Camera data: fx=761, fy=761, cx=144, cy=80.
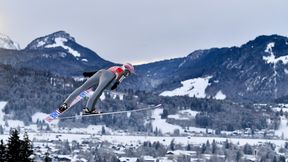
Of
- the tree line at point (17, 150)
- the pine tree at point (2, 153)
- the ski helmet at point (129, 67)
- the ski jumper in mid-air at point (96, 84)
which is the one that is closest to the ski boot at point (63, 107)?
the ski jumper in mid-air at point (96, 84)

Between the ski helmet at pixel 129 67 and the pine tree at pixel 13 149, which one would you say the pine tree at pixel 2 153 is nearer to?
the pine tree at pixel 13 149

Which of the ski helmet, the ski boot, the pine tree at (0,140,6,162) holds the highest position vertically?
the ski helmet

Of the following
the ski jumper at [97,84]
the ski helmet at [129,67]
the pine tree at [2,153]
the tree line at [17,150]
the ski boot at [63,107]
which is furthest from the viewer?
the pine tree at [2,153]

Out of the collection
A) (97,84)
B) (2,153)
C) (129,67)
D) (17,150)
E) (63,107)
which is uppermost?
(129,67)

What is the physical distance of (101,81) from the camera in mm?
39500

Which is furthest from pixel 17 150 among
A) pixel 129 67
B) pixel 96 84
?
pixel 129 67

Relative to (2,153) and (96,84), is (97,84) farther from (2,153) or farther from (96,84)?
(2,153)

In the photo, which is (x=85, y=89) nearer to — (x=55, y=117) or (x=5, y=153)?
(x=55, y=117)

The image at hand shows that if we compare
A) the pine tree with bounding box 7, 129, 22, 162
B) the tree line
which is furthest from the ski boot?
the pine tree with bounding box 7, 129, 22, 162

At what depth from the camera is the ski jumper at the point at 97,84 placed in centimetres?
3928

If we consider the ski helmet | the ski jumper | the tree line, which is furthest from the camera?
the tree line

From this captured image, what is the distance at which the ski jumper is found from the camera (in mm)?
39281

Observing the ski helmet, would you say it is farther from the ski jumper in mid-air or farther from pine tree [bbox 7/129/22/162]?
pine tree [bbox 7/129/22/162]

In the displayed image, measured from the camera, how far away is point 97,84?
40125 millimetres
